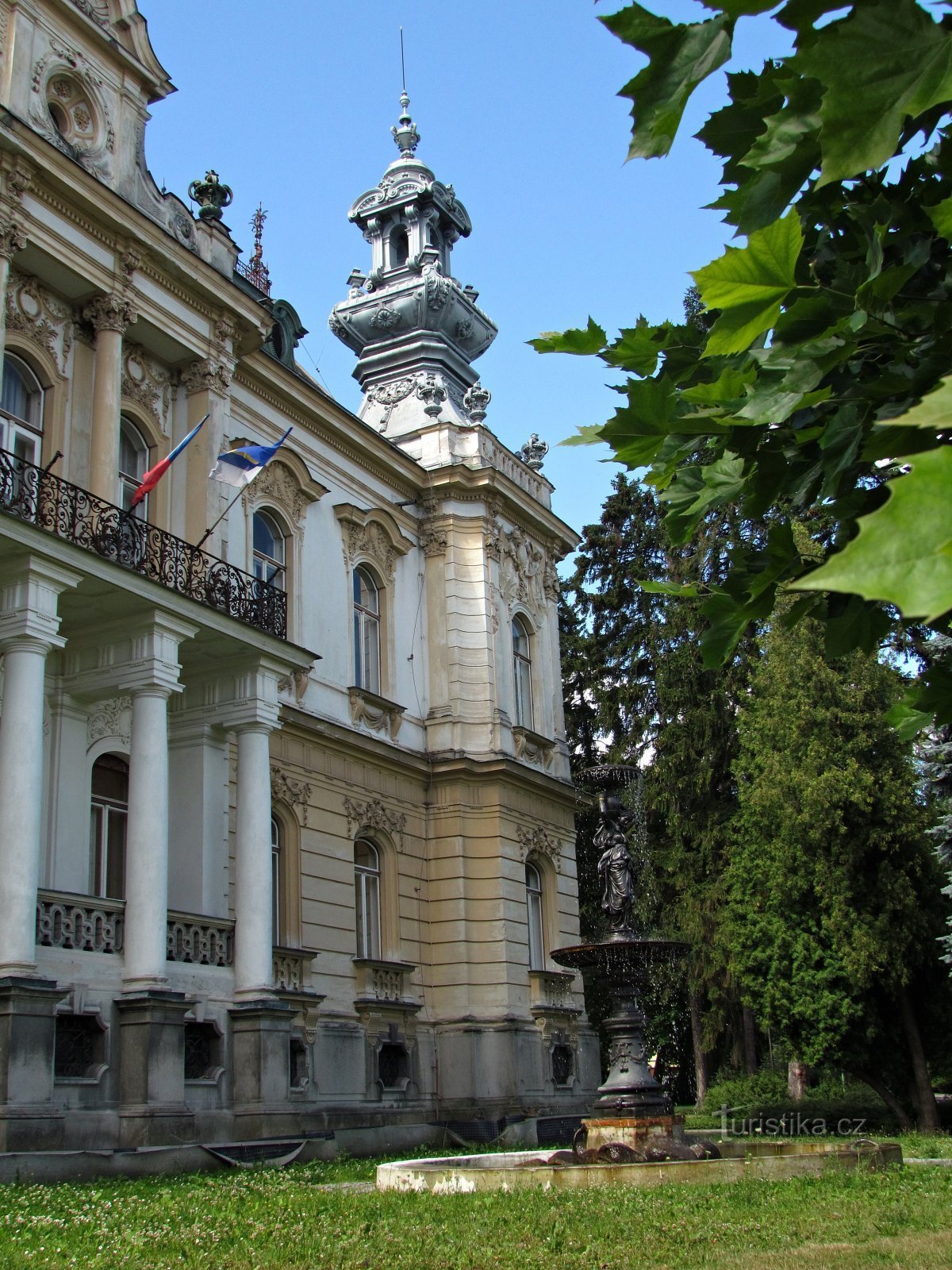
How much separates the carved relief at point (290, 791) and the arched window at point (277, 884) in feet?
1.20

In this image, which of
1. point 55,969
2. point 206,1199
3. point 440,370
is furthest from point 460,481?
point 206,1199

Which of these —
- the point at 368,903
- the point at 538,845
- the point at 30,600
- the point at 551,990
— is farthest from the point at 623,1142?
the point at 538,845

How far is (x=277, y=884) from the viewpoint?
20156 mm

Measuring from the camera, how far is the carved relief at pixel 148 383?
18000mm

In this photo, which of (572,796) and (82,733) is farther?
(572,796)

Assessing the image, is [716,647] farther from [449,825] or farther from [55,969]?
[449,825]

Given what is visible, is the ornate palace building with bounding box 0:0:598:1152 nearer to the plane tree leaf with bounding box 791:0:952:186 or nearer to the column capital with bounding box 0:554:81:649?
the column capital with bounding box 0:554:81:649

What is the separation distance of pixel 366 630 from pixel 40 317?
29.2 ft

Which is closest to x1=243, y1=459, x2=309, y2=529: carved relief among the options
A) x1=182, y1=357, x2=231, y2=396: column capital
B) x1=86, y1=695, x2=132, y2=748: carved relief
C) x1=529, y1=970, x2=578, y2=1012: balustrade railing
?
x1=182, y1=357, x2=231, y2=396: column capital

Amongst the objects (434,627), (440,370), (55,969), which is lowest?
(55,969)

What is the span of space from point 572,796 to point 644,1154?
1342cm

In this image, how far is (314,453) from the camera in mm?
22984

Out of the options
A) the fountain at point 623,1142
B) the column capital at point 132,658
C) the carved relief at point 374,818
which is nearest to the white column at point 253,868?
the column capital at point 132,658

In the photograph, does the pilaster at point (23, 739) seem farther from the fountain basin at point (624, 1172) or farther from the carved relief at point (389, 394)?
the carved relief at point (389, 394)
